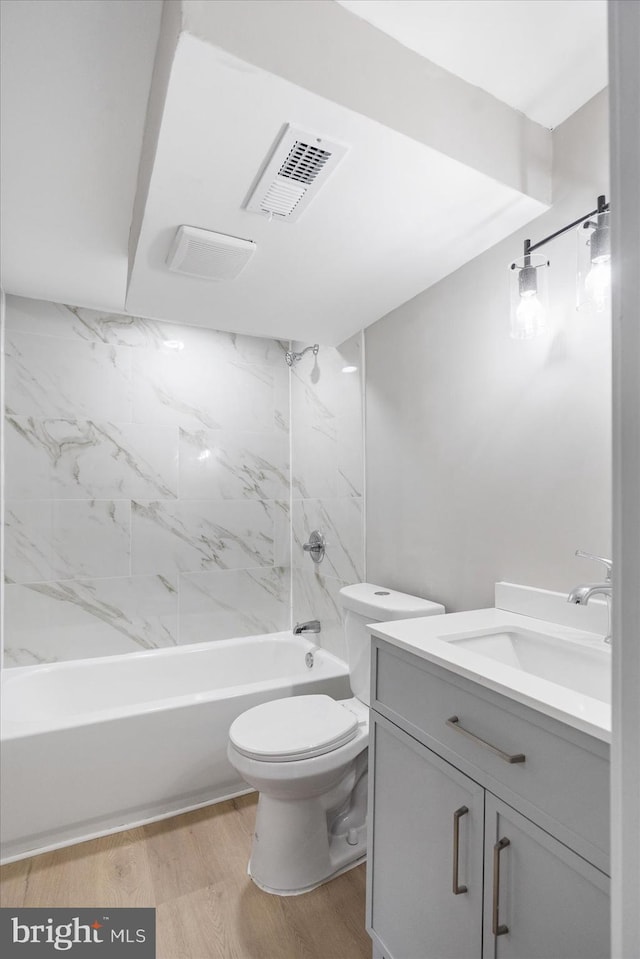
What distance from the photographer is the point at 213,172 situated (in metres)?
1.33

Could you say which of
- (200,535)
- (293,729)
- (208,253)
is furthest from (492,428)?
(200,535)

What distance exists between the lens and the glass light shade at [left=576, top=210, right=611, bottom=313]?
1249mm

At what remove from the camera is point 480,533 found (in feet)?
5.84

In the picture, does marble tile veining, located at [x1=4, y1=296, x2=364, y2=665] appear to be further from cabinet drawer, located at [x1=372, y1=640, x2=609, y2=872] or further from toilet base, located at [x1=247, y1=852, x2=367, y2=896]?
cabinet drawer, located at [x1=372, y1=640, x2=609, y2=872]

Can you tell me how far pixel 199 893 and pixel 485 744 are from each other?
128 cm

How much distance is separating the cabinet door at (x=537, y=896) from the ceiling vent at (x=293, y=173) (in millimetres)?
1492

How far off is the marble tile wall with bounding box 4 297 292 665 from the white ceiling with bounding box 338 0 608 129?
6.63 feet

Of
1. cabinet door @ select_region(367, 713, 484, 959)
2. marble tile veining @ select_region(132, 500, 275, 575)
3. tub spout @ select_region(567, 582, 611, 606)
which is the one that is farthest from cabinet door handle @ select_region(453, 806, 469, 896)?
marble tile veining @ select_region(132, 500, 275, 575)

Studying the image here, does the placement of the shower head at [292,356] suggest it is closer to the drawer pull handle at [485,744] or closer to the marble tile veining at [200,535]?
the marble tile veining at [200,535]

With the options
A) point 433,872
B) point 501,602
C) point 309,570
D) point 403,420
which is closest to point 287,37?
point 403,420

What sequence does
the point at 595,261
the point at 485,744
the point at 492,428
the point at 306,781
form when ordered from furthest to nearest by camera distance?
the point at 492,428
the point at 306,781
the point at 595,261
the point at 485,744

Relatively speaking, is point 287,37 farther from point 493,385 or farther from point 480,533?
point 480,533

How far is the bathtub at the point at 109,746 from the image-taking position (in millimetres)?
1855

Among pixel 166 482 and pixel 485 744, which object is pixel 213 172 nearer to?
pixel 485 744
